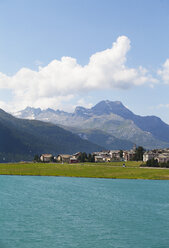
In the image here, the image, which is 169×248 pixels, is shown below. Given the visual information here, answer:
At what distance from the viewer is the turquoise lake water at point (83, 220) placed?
4581cm

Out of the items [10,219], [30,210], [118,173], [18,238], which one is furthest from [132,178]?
[18,238]

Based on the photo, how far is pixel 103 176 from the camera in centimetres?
14725

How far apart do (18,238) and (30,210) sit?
20.5 meters

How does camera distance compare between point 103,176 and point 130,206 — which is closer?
point 130,206

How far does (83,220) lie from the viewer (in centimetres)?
5856

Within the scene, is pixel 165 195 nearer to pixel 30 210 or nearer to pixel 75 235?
pixel 30 210

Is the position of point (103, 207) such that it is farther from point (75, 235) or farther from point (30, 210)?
point (75, 235)

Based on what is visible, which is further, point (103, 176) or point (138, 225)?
point (103, 176)

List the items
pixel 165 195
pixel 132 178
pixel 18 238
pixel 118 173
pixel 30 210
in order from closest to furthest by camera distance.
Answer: pixel 18 238, pixel 30 210, pixel 165 195, pixel 132 178, pixel 118 173

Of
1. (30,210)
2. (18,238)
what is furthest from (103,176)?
(18,238)

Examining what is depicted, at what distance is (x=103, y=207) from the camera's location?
72.2 meters

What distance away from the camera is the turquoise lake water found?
1804 inches

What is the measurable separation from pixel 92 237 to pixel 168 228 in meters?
14.3

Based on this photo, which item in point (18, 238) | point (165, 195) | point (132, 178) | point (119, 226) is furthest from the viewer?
point (132, 178)
